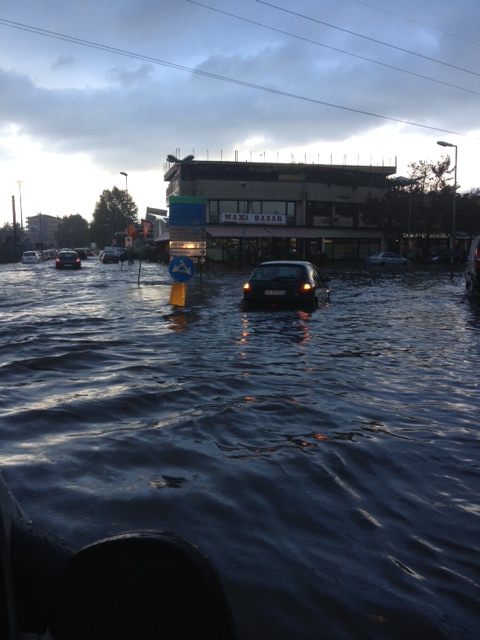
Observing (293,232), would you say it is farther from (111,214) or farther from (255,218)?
(111,214)

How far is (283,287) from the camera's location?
600 inches

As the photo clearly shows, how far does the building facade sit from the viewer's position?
60.1m

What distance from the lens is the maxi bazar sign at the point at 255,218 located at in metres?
60.7

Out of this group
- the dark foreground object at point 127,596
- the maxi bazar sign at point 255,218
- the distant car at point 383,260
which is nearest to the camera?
the dark foreground object at point 127,596

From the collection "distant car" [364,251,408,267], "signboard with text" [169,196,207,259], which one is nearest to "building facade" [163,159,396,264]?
"distant car" [364,251,408,267]

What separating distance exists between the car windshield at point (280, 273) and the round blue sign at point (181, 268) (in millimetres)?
1968

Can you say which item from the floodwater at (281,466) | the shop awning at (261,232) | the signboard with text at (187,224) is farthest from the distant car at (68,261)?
the floodwater at (281,466)

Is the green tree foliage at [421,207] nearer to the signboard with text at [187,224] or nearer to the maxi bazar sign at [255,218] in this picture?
the maxi bazar sign at [255,218]

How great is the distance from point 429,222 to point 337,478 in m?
61.2

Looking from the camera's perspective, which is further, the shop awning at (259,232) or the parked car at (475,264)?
the shop awning at (259,232)

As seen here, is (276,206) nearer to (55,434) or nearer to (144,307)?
(144,307)

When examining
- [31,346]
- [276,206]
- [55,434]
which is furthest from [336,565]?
[276,206]

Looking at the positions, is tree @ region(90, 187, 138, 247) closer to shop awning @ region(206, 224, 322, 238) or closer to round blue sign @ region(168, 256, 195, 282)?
shop awning @ region(206, 224, 322, 238)

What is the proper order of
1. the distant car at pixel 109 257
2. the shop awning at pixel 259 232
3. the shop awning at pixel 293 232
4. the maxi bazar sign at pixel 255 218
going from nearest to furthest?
the shop awning at pixel 259 232 → the maxi bazar sign at pixel 255 218 → the shop awning at pixel 293 232 → the distant car at pixel 109 257
